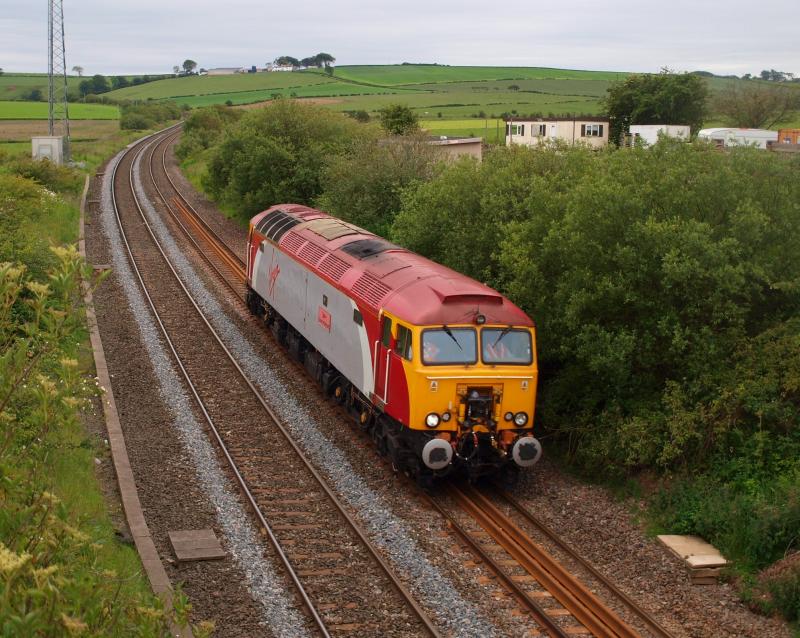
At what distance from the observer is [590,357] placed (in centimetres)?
1547

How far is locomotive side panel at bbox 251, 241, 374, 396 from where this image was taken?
16797mm

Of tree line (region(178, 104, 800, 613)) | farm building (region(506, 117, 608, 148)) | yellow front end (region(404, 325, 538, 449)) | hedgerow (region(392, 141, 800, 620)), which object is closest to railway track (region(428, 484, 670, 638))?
yellow front end (region(404, 325, 538, 449))

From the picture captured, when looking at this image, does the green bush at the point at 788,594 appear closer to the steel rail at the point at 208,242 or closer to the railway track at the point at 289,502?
the railway track at the point at 289,502

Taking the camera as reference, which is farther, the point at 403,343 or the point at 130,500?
the point at 403,343

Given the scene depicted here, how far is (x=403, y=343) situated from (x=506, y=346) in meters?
1.64

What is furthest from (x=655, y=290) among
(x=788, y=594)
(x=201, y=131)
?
(x=201, y=131)

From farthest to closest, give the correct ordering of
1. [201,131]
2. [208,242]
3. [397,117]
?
1. [201,131]
2. [397,117]
3. [208,242]

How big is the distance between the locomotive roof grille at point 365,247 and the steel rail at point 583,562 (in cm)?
539

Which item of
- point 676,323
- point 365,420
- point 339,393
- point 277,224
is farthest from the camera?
point 277,224

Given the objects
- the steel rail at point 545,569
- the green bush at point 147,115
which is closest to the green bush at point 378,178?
the steel rail at point 545,569

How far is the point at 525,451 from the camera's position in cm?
1464

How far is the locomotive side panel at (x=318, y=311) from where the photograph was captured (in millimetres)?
16797

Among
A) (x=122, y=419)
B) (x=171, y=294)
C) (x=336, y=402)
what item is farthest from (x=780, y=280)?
(x=171, y=294)

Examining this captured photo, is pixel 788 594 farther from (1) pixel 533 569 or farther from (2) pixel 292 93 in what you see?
(2) pixel 292 93
